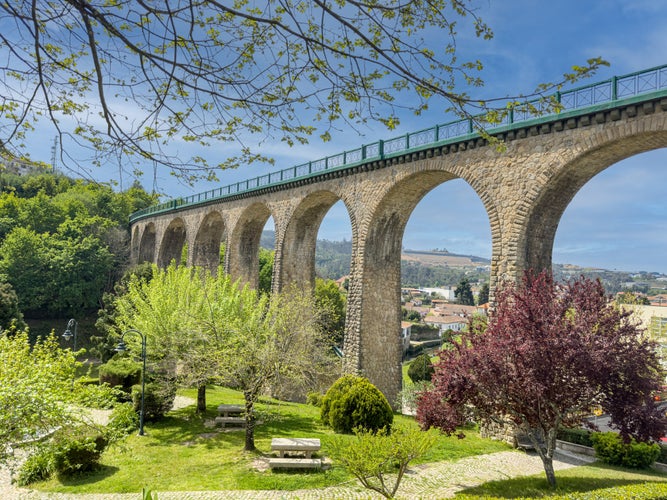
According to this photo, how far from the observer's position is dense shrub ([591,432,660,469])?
12.0m

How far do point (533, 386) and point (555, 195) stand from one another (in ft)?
18.5

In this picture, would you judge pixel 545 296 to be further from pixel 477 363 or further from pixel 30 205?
pixel 30 205

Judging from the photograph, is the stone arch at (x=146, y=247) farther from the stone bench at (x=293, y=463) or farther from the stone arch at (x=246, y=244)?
the stone bench at (x=293, y=463)

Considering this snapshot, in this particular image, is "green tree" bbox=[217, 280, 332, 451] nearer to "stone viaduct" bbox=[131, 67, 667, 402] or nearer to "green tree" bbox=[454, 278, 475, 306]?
"stone viaduct" bbox=[131, 67, 667, 402]

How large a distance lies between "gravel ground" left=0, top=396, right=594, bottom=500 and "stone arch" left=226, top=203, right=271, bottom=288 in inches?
649

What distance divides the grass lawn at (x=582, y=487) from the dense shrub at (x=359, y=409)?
388 cm

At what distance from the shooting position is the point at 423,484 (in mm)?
9055

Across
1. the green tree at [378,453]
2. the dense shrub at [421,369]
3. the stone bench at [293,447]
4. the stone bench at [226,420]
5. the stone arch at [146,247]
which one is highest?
the stone arch at [146,247]

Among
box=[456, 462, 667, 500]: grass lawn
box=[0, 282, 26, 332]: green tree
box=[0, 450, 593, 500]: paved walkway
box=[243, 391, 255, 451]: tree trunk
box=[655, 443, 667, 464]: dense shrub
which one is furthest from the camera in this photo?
box=[0, 282, 26, 332]: green tree

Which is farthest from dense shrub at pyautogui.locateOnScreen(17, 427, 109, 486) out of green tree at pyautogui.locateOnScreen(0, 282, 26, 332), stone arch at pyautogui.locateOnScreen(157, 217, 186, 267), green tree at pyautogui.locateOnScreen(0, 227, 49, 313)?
green tree at pyautogui.locateOnScreen(0, 227, 49, 313)

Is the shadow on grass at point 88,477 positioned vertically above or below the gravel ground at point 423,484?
below

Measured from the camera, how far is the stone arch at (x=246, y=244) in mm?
25844

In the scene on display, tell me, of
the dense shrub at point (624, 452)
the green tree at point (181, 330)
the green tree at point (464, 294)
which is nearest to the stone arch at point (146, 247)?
the green tree at point (181, 330)

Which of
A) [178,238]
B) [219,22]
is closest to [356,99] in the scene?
[219,22]
